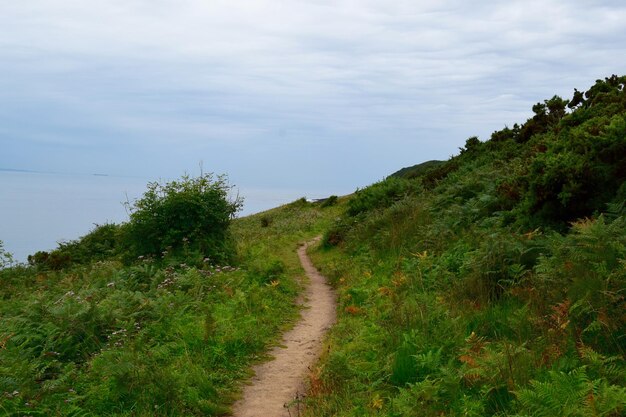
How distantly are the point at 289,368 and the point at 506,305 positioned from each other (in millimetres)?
3395

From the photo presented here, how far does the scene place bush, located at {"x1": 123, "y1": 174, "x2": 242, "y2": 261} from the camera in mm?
16094

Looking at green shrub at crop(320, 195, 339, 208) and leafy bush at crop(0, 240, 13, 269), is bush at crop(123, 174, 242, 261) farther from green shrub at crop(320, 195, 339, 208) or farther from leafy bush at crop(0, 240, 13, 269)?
green shrub at crop(320, 195, 339, 208)

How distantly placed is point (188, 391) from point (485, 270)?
4.90 m

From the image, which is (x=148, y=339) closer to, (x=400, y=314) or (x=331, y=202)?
(x=400, y=314)

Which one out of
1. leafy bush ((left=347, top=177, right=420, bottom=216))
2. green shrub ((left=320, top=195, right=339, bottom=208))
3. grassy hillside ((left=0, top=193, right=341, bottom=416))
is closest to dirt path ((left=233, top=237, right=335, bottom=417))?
grassy hillside ((left=0, top=193, right=341, bottom=416))

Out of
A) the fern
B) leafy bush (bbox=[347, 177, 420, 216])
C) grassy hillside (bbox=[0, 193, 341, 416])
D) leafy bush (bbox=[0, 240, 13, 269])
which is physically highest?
leafy bush (bbox=[0, 240, 13, 269])

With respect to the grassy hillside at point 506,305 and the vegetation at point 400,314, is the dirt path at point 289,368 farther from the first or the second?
the grassy hillside at point 506,305

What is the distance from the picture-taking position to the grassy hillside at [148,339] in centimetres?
705

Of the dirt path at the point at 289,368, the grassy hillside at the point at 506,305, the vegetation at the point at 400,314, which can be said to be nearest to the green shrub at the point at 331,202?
the vegetation at the point at 400,314

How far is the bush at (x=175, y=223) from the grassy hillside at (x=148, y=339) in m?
0.69

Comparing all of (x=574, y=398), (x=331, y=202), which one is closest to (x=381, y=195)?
(x=574, y=398)

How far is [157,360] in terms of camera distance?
834 centimetres

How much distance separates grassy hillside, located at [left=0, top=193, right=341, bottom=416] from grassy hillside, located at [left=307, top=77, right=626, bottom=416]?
4.92ft

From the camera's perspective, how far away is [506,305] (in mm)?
7844
